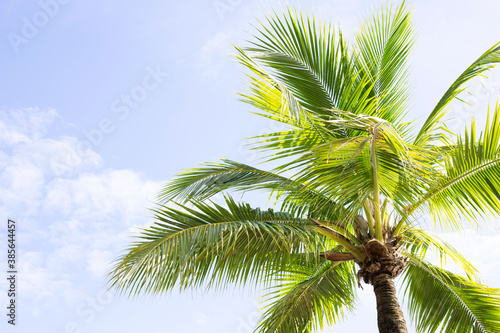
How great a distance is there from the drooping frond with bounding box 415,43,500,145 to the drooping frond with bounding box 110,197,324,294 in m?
1.80

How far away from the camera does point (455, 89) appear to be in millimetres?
5398

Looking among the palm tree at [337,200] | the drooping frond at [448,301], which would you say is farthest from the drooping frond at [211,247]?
the drooping frond at [448,301]

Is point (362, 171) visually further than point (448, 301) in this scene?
No

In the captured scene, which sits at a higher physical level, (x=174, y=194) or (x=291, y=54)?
(x=291, y=54)

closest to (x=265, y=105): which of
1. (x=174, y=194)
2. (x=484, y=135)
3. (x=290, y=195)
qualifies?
(x=290, y=195)

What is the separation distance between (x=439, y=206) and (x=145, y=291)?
3348mm

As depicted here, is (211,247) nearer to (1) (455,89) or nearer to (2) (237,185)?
(2) (237,185)

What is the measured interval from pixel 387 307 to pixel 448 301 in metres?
1.51

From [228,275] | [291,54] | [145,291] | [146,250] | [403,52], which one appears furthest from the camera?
[403,52]

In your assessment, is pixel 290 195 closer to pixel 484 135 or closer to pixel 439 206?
pixel 439 206

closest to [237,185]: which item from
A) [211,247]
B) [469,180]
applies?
[211,247]

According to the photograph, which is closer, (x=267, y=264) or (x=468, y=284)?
(x=267, y=264)

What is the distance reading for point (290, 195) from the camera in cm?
573

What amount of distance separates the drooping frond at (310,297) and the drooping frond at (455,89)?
2.01m
